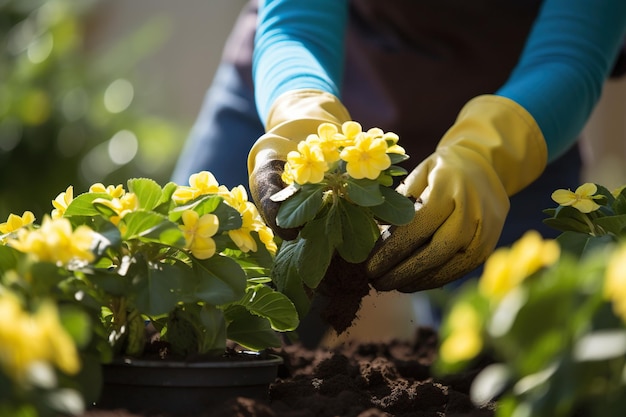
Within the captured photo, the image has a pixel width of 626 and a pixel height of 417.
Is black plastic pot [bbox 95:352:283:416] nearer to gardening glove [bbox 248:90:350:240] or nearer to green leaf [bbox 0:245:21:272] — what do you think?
green leaf [bbox 0:245:21:272]

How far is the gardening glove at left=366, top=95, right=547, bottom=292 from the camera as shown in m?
1.00

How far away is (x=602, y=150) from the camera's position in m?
4.93

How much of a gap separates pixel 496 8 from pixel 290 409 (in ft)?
3.75

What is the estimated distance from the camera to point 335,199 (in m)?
0.93

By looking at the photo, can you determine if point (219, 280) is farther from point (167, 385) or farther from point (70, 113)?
point (70, 113)

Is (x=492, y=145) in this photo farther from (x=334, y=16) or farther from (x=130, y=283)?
(x=130, y=283)

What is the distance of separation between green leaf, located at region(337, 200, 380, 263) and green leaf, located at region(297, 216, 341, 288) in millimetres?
18

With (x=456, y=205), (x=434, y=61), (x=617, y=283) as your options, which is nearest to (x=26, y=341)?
(x=617, y=283)

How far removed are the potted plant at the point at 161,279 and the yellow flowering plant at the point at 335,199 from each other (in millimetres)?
63

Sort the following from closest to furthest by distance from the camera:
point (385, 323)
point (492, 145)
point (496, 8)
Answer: point (492, 145) → point (496, 8) → point (385, 323)

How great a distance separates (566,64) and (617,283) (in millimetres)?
912

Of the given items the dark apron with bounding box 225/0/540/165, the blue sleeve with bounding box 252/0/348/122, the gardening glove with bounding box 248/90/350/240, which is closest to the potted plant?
the gardening glove with bounding box 248/90/350/240

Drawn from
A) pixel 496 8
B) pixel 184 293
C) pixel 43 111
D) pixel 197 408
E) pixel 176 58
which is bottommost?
pixel 176 58

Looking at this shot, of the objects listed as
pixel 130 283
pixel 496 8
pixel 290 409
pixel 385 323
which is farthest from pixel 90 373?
pixel 385 323
